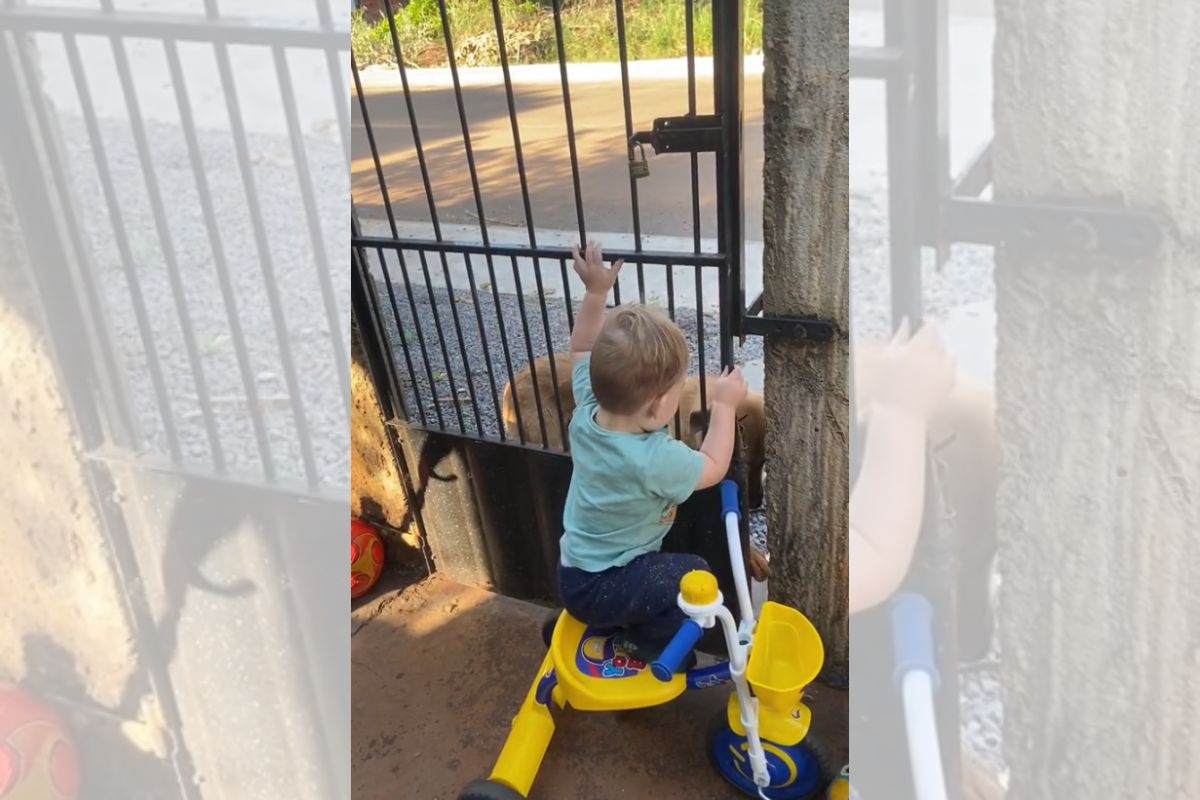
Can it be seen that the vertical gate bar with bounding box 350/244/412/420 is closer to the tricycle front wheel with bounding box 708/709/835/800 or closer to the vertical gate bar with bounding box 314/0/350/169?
the tricycle front wheel with bounding box 708/709/835/800

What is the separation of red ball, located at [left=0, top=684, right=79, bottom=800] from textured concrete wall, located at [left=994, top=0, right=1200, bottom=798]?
0.63 metres

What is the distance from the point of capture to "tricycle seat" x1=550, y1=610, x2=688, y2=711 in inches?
Answer: 74.6

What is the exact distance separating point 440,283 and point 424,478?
9.06 feet

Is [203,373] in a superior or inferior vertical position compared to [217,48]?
inferior

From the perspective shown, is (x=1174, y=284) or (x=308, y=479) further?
(x=308, y=479)

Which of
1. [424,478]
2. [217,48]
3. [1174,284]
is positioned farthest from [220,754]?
[424,478]

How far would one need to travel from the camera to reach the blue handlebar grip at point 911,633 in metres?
0.51

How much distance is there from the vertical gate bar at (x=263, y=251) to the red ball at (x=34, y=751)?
268 mm

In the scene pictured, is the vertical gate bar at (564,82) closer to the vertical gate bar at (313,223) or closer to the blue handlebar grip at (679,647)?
the blue handlebar grip at (679,647)

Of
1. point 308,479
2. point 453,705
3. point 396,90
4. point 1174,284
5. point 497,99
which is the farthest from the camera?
point 497,99

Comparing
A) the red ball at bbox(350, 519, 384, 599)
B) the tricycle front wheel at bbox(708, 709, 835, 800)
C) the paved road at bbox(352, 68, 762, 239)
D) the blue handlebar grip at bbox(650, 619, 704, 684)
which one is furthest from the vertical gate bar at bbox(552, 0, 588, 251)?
the paved road at bbox(352, 68, 762, 239)

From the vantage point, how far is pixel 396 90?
5.12 meters

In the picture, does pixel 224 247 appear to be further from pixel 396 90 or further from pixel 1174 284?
→ pixel 396 90

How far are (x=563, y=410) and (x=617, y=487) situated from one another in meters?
0.68
